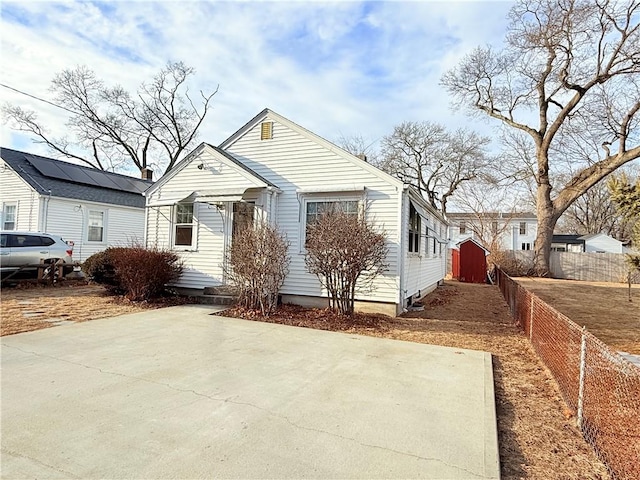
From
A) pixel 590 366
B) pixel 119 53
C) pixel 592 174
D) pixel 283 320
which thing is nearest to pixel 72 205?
pixel 119 53

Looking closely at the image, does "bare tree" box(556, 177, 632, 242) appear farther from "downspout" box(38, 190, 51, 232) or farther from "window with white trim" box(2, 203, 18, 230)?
"window with white trim" box(2, 203, 18, 230)

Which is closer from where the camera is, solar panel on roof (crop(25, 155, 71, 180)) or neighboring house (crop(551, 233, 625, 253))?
solar panel on roof (crop(25, 155, 71, 180))

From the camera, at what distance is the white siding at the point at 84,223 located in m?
15.8

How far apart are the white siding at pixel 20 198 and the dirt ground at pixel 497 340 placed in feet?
18.4

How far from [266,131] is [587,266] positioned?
2512 cm

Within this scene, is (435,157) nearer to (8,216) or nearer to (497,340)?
(497,340)

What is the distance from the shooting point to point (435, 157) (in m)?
33.8

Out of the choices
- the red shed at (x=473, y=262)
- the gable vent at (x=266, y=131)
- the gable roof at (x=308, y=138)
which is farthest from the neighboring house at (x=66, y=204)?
the red shed at (x=473, y=262)

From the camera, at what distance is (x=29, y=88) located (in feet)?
43.4

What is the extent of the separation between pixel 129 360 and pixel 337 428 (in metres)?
3.36

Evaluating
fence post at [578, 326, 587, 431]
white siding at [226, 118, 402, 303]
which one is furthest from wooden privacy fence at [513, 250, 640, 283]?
fence post at [578, 326, 587, 431]

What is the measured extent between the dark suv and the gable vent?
936 cm

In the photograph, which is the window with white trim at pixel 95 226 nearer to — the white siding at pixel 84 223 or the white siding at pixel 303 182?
the white siding at pixel 84 223

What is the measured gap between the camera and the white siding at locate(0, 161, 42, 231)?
51.2 ft
